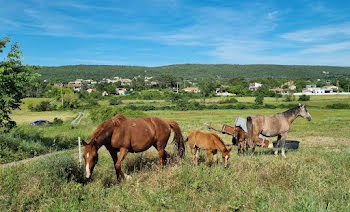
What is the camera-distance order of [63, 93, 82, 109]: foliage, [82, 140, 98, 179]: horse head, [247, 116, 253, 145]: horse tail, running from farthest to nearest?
[63, 93, 82, 109]: foliage → [247, 116, 253, 145]: horse tail → [82, 140, 98, 179]: horse head

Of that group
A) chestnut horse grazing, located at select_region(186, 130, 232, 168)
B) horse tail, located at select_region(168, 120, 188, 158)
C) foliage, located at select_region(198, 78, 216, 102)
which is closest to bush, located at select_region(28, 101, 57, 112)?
foliage, located at select_region(198, 78, 216, 102)

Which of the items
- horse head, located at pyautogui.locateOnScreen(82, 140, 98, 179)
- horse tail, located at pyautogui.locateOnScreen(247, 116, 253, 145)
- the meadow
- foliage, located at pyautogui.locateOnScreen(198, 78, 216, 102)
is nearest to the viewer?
the meadow

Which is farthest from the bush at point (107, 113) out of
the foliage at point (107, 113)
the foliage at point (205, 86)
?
the foliage at point (205, 86)

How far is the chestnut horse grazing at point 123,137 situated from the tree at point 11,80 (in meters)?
7.79

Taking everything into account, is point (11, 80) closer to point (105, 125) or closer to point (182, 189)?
point (105, 125)

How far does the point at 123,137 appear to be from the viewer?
678cm

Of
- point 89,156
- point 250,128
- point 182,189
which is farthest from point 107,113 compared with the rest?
point 182,189

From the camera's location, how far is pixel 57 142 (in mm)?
16844

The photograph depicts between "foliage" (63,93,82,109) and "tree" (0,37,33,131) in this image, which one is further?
"foliage" (63,93,82,109)

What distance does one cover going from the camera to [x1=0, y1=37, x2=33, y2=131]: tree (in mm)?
12016

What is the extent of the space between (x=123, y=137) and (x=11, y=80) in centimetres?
885

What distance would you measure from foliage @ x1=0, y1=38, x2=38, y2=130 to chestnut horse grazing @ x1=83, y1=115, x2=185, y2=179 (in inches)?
307

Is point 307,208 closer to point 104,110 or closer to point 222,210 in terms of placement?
point 222,210

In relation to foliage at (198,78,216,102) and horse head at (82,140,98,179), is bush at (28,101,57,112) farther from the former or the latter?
horse head at (82,140,98,179)
